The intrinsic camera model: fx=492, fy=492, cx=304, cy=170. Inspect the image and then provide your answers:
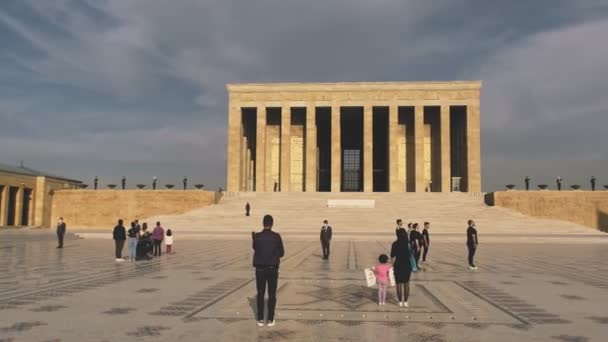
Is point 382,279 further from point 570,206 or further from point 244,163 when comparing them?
point 244,163

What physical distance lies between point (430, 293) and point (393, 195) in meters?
37.6

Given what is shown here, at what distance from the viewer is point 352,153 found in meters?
68.6

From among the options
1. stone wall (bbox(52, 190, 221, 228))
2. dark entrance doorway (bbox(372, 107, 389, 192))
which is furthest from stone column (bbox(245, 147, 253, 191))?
dark entrance doorway (bbox(372, 107, 389, 192))

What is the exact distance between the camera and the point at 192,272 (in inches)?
539

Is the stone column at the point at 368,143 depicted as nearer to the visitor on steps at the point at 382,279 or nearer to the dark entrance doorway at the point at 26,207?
the dark entrance doorway at the point at 26,207

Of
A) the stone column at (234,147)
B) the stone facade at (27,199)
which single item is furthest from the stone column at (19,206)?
the stone column at (234,147)

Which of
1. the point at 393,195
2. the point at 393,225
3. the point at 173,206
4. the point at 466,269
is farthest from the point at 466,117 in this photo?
the point at 466,269

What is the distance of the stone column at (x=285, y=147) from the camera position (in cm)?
5666

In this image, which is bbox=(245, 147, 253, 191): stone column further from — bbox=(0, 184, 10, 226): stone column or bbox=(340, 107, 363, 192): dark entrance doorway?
bbox=(0, 184, 10, 226): stone column

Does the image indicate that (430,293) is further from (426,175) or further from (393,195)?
(426,175)

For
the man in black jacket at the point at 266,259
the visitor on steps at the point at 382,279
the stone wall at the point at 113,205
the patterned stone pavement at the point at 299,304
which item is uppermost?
the stone wall at the point at 113,205

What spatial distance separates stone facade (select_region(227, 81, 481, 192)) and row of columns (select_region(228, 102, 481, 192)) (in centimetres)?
11

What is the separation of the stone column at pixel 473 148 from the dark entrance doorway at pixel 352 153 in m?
14.1

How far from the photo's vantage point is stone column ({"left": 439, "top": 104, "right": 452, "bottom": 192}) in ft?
180
